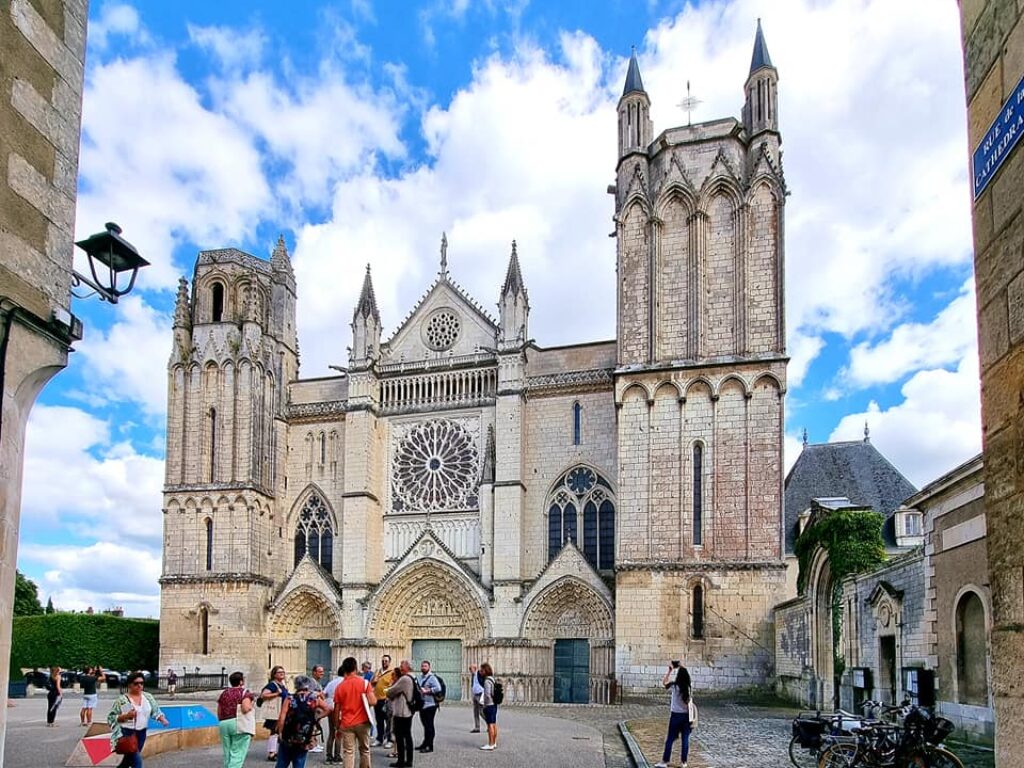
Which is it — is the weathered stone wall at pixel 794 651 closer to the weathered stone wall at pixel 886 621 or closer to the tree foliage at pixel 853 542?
the tree foliage at pixel 853 542

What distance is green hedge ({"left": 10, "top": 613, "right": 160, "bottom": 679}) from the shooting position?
1411 inches

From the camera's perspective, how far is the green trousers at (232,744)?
368 inches

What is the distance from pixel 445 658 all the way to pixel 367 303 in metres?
12.5

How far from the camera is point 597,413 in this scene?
3083 centimetres

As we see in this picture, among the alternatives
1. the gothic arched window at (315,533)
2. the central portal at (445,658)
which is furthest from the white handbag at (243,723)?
the gothic arched window at (315,533)

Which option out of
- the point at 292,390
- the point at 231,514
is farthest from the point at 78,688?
the point at 292,390

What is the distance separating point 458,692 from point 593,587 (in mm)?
6003

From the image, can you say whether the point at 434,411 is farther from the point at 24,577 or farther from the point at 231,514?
the point at 24,577

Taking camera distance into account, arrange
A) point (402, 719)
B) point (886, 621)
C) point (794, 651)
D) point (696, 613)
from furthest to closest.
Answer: point (696, 613)
point (794, 651)
point (886, 621)
point (402, 719)

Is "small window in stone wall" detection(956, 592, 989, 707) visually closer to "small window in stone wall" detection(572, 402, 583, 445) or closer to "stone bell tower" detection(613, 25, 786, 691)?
"stone bell tower" detection(613, 25, 786, 691)

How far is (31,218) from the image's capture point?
6.16 metres

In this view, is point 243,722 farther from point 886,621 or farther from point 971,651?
point 886,621

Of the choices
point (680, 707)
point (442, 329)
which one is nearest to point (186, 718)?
point (680, 707)

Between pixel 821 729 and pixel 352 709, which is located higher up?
pixel 352 709
